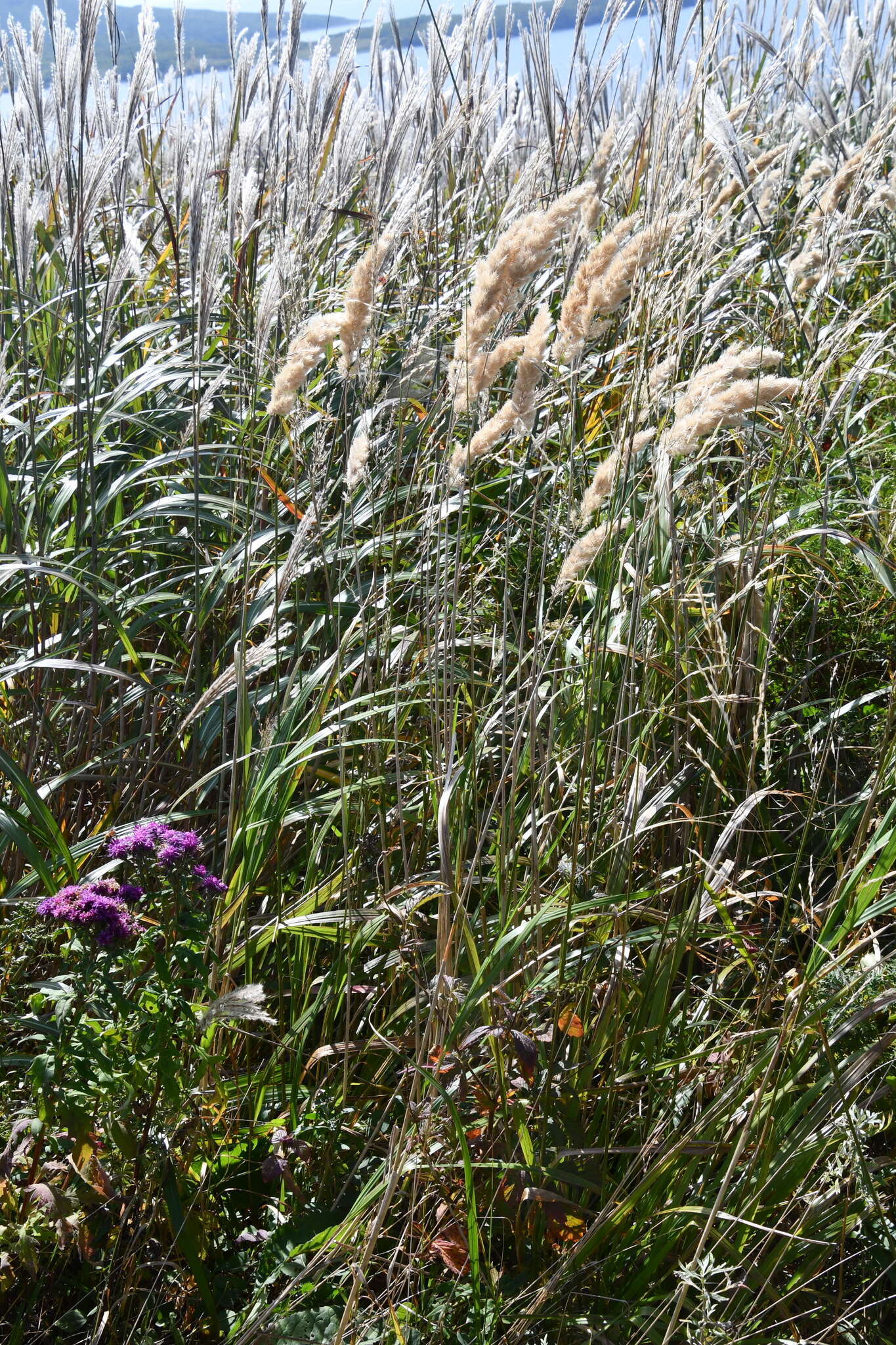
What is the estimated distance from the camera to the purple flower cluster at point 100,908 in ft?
4.00

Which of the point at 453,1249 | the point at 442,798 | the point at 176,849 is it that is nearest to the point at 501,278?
the point at 442,798

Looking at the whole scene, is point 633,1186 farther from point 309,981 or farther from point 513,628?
point 513,628

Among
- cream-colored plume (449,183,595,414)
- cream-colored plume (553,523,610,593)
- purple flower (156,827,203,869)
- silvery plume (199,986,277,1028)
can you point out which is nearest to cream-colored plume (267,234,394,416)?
cream-colored plume (449,183,595,414)

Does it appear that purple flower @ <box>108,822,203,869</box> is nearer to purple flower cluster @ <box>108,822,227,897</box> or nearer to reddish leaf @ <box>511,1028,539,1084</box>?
purple flower cluster @ <box>108,822,227,897</box>

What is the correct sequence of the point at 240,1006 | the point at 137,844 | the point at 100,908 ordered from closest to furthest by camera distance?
1. the point at 240,1006
2. the point at 100,908
3. the point at 137,844

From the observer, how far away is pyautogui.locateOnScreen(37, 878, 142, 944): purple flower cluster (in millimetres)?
1219

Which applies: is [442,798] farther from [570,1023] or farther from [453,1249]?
[453,1249]

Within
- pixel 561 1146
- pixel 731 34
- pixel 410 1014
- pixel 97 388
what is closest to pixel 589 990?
pixel 561 1146

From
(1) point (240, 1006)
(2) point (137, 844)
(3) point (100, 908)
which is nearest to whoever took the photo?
(1) point (240, 1006)

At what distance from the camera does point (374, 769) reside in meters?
1.82

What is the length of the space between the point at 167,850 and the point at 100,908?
0.11 metres

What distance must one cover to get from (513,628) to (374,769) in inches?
19.7

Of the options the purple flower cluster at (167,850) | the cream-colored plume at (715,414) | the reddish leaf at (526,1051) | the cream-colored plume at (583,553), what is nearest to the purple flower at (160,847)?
the purple flower cluster at (167,850)

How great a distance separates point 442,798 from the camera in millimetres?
1262
